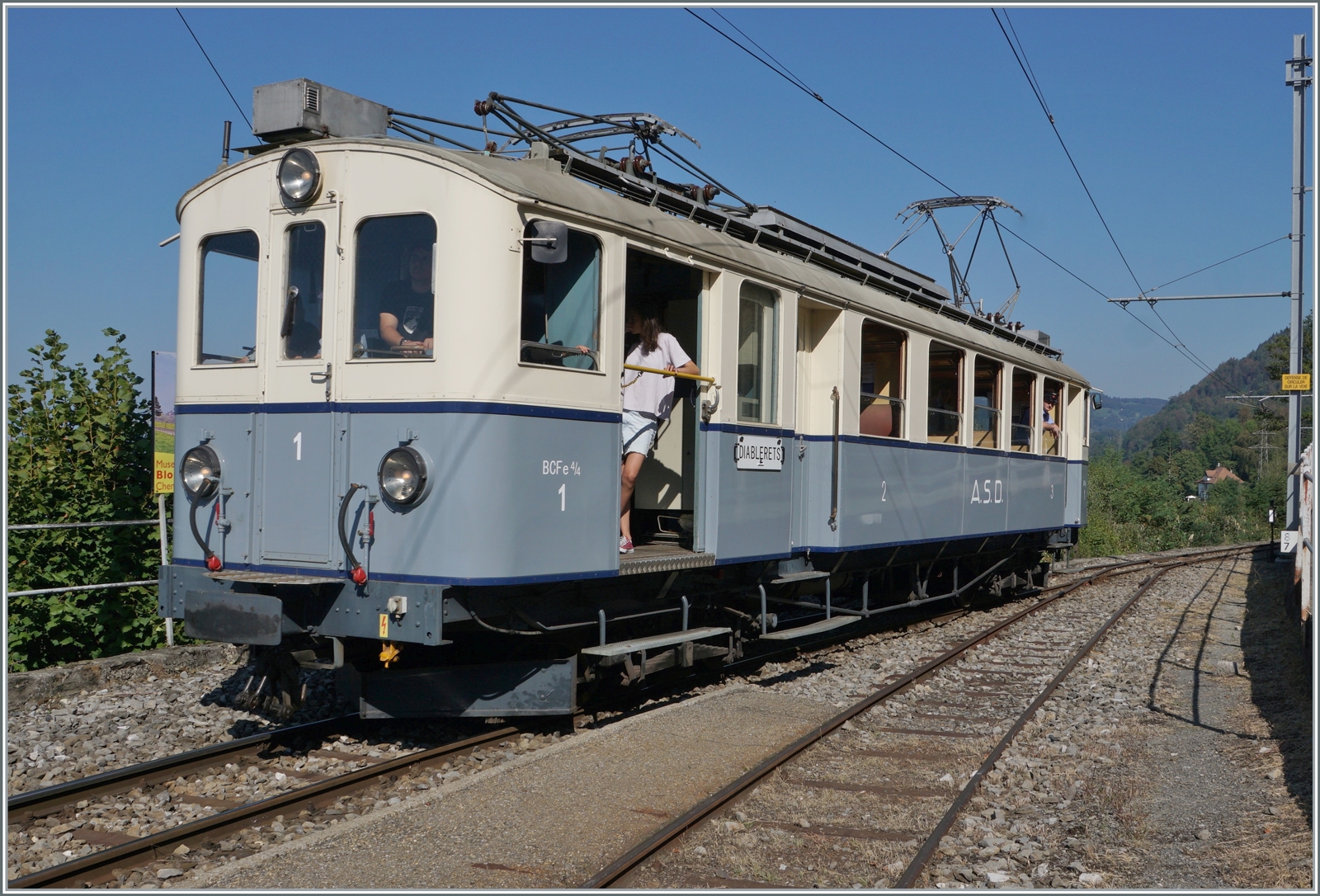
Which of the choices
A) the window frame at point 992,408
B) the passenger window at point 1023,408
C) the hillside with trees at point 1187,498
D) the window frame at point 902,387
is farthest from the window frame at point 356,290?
the hillside with trees at point 1187,498

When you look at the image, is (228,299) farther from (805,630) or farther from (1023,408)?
(1023,408)

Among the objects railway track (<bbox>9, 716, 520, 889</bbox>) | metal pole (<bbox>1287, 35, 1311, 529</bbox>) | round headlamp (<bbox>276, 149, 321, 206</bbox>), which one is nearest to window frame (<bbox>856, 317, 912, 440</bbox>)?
railway track (<bbox>9, 716, 520, 889</bbox>)

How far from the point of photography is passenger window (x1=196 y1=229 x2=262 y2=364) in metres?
6.47

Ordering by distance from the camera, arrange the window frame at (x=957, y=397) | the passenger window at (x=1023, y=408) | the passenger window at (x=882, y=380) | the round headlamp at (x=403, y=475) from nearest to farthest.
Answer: the round headlamp at (x=403, y=475), the passenger window at (x=882, y=380), the window frame at (x=957, y=397), the passenger window at (x=1023, y=408)

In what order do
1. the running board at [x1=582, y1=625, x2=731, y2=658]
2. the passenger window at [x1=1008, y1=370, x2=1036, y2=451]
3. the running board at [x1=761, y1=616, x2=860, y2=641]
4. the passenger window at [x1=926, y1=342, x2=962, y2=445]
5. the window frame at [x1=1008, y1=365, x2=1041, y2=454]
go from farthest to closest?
the window frame at [x1=1008, y1=365, x2=1041, y2=454], the passenger window at [x1=1008, y1=370, x2=1036, y2=451], the passenger window at [x1=926, y1=342, x2=962, y2=445], the running board at [x1=761, y1=616, x2=860, y2=641], the running board at [x1=582, y1=625, x2=731, y2=658]

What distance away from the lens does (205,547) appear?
21.0ft

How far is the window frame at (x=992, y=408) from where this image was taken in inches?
450

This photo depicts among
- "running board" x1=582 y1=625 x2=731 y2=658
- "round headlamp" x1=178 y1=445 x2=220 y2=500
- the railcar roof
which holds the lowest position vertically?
"running board" x1=582 y1=625 x2=731 y2=658

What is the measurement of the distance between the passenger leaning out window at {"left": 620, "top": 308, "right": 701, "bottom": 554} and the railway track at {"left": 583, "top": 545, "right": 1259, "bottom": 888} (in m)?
A: 1.86

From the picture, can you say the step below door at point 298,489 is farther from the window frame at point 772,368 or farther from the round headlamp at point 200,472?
the window frame at point 772,368

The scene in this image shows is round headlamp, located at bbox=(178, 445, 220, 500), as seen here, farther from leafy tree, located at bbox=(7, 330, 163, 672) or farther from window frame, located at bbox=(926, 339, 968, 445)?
window frame, located at bbox=(926, 339, 968, 445)

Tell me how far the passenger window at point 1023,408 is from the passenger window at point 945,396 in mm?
2267

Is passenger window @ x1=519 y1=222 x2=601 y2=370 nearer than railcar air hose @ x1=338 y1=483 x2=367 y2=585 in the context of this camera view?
No

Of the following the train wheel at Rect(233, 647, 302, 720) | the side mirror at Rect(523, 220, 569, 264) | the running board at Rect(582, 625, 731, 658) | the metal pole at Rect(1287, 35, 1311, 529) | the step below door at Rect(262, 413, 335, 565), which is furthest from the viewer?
→ the metal pole at Rect(1287, 35, 1311, 529)
